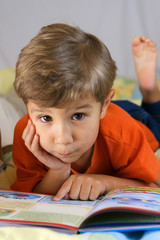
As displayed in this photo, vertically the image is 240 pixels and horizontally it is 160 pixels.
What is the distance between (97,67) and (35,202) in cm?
34

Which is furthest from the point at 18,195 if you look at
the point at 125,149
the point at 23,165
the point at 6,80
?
the point at 6,80

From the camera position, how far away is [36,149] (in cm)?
94

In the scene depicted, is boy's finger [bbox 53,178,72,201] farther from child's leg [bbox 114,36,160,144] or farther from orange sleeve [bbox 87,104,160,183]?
child's leg [bbox 114,36,160,144]

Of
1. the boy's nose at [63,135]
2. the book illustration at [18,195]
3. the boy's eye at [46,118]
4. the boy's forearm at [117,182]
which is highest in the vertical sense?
the boy's eye at [46,118]

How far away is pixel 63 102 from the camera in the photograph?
0.80 metres

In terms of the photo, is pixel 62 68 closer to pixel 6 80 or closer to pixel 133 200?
pixel 133 200

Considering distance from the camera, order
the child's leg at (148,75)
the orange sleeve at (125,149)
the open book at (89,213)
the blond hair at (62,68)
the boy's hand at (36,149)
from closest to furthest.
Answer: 1. the open book at (89,213)
2. the blond hair at (62,68)
3. the boy's hand at (36,149)
4. the orange sleeve at (125,149)
5. the child's leg at (148,75)

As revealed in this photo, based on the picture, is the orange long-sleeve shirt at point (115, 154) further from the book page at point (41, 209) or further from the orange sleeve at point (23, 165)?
the book page at point (41, 209)

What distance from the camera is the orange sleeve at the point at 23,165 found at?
1.07 metres

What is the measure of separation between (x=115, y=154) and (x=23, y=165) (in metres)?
0.29

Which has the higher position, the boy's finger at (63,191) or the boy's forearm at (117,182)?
the boy's finger at (63,191)

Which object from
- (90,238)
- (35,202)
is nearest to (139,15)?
(35,202)

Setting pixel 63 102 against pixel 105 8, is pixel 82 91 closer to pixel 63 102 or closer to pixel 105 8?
pixel 63 102

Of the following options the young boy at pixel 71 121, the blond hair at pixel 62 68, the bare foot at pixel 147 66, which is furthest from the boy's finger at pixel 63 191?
the bare foot at pixel 147 66
